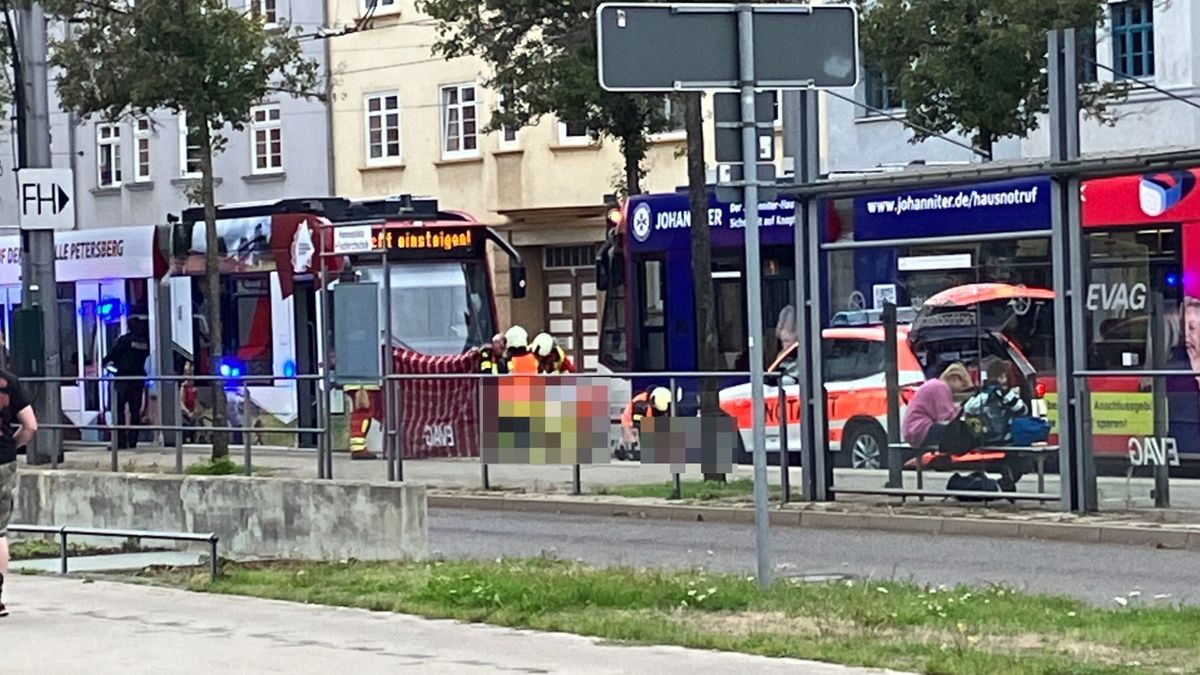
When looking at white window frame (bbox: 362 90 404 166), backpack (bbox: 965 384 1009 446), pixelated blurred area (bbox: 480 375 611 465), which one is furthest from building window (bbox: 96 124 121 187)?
backpack (bbox: 965 384 1009 446)

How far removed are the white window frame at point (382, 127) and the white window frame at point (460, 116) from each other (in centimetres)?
Result: 118

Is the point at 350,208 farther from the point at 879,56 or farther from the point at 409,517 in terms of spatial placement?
the point at 409,517

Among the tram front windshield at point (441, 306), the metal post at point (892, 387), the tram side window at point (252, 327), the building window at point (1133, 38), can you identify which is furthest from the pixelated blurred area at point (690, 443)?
the building window at point (1133, 38)

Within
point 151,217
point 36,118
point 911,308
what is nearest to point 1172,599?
point 911,308

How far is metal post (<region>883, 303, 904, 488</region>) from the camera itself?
2130cm

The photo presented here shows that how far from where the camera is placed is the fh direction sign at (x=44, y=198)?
29.8m

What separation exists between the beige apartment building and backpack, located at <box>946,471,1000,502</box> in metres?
23.7

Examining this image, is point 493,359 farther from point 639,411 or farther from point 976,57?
point 976,57

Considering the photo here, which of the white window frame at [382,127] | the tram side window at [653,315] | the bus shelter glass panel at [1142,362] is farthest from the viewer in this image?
the white window frame at [382,127]

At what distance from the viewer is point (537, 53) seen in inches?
1110

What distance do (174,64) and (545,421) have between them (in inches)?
Result: 353

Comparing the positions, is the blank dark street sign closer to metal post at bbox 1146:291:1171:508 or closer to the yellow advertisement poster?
metal post at bbox 1146:291:1171:508

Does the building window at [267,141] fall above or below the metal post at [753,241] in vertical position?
above

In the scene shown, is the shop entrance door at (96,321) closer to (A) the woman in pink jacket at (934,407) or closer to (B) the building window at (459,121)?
(B) the building window at (459,121)
